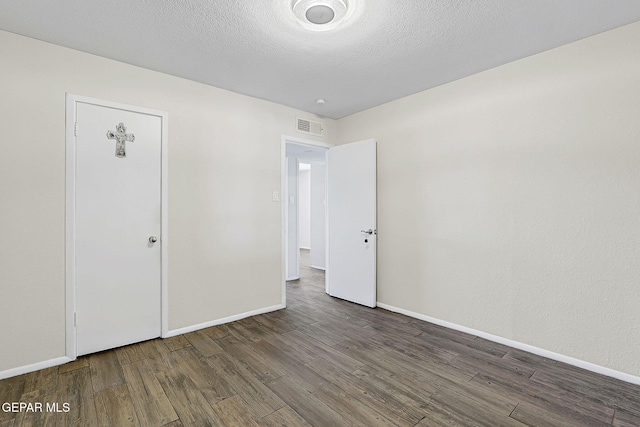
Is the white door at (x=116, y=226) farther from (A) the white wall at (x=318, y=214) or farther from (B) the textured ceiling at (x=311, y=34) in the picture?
(A) the white wall at (x=318, y=214)

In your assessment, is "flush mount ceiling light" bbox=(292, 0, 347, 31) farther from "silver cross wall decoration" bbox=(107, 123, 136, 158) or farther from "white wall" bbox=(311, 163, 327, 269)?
"white wall" bbox=(311, 163, 327, 269)

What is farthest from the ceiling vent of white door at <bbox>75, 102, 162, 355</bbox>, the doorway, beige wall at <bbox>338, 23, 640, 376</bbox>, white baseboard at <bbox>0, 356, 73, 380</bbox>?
white baseboard at <bbox>0, 356, 73, 380</bbox>

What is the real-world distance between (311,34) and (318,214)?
14.9 feet

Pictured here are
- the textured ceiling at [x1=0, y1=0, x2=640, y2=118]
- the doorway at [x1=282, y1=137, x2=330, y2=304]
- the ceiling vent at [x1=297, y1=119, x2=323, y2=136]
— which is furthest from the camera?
the doorway at [x1=282, y1=137, x2=330, y2=304]

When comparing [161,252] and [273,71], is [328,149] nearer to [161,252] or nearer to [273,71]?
[273,71]

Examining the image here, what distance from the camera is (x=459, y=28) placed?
2189 millimetres

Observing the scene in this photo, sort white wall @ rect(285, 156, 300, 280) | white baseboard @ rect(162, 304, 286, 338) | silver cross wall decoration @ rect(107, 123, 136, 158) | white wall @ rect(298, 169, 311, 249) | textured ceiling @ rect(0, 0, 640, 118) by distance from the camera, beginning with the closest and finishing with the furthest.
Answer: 1. textured ceiling @ rect(0, 0, 640, 118)
2. silver cross wall decoration @ rect(107, 123, 136, 158)
3. white baseboard @ rect(162, 304, 286, 338)
4. white wall @ rect(285, 156, 300, 280)
5. white wall @ rect(298, 169, 311, 249)

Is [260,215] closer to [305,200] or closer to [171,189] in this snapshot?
[171,189]

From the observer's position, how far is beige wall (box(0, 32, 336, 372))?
2.24m

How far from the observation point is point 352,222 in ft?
13.1

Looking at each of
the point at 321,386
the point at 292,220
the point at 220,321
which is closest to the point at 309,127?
the point at 292,220

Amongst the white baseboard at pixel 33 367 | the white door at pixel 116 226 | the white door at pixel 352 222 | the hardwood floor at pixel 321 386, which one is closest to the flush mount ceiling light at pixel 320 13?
the white door at pixel 116 226

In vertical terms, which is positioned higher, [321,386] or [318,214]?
[318,214]

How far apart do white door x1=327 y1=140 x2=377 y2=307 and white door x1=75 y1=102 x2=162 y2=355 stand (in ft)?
7.17
